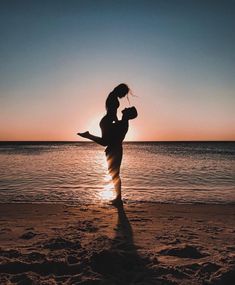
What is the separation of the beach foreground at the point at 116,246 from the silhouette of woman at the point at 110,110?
1.56m

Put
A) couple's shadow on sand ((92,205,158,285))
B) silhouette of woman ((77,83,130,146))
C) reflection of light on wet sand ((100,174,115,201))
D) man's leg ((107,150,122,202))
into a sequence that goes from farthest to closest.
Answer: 1. reflection of light on wet sand ((100,174,115,201))
2. man's leg ((107,150,122,202))
3. silhouette of woman ((77,83,130,146))
4. couple's shadow on sand ((92,205,158,285))

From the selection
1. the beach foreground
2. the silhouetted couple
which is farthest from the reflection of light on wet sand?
the beach foreground

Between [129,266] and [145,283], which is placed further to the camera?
[129,266]

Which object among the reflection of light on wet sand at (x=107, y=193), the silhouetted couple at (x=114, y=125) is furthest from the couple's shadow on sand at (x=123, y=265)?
the reflection of light on wet sand at (x=107, y=193)

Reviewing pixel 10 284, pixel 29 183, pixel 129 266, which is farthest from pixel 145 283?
pixel 29 183

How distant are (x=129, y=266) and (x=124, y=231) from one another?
1471mm

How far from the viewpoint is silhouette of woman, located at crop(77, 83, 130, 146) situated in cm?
684

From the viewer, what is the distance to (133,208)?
6.80m

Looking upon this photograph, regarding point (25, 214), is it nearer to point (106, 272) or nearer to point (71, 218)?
point (71, 218)

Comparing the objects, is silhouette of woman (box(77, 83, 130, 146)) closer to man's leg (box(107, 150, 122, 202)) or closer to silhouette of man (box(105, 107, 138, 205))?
silhouette of man (box(105, 107, 138, 205))

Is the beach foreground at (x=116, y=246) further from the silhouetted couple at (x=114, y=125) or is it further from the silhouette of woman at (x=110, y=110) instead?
the silhouette of woman at (x=110, y=110)

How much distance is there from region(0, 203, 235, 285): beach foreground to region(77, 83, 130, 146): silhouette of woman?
5.10 feet

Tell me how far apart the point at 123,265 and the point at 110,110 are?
3983 millimetres

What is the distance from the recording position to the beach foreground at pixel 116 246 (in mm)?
3152
